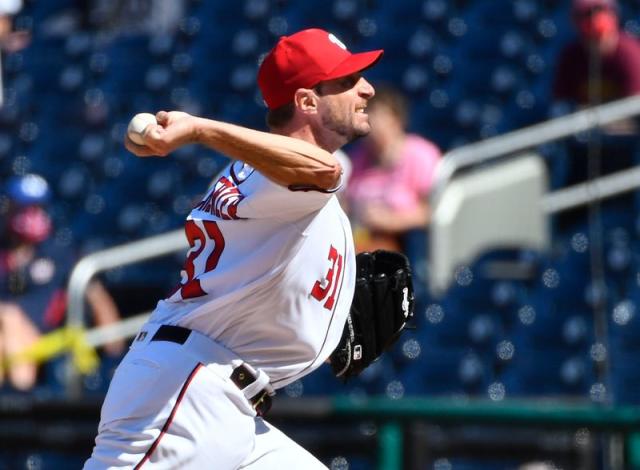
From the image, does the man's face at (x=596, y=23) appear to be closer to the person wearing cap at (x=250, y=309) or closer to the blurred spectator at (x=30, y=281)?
the blurred spectator at (x=30, y=281)

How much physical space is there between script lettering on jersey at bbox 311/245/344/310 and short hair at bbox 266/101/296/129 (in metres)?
0.33

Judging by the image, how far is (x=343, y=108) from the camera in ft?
10.8

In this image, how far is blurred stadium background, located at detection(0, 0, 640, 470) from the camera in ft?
16.9

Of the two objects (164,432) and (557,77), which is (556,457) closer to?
(164,432)

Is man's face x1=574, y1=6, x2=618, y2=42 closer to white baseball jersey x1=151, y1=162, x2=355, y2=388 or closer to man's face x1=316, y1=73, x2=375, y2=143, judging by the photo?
man's face x1=316, y1=73, x2=375, y2=143

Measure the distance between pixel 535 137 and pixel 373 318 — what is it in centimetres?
313

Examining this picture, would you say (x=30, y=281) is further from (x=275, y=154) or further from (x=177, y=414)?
(x=275, y=154)

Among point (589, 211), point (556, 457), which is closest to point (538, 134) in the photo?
point (589, 211)

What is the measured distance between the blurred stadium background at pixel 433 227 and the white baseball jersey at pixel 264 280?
1.83 meters

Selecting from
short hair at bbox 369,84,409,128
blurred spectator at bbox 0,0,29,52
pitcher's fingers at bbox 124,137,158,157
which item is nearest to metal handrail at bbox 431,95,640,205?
short hair at bbox 369,84,409,128

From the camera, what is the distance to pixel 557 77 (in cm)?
694

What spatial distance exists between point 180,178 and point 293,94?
17.4 ft

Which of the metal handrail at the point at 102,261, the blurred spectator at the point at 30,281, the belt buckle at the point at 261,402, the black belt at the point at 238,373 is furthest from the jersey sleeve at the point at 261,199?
the blurred spectator at the point at 30,281

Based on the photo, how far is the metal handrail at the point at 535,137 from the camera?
20.5 feet
